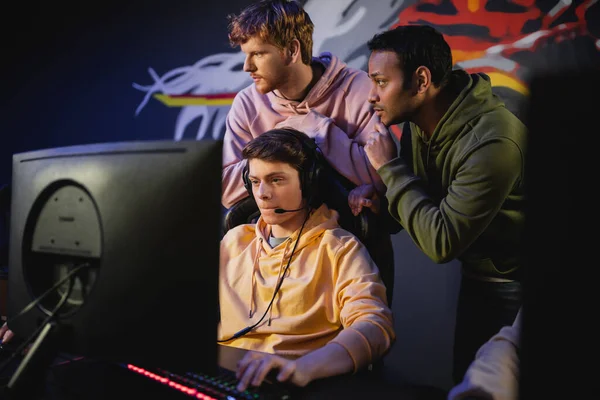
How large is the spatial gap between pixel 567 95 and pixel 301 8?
1.42 m

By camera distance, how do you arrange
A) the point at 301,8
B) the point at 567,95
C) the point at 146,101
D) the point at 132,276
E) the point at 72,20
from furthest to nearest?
the point at 72,20, the point at 146,101, the point at 301,8, the point at 132,276, the point at 567,95

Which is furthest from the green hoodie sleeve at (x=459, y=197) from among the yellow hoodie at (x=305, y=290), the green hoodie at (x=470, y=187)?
the yellow hoodie at (x=305, y=290)

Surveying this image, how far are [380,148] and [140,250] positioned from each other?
3.34 feet

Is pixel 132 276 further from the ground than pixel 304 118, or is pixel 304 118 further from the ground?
pixel 304 118

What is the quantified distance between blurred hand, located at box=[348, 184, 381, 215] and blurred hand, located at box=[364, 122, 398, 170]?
0.08 m

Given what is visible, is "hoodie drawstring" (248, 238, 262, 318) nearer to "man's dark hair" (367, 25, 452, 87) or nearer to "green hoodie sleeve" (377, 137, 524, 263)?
"green hoodie sleeve" (377, 137, 524, 263)

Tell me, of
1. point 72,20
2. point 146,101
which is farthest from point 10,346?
point 72,20

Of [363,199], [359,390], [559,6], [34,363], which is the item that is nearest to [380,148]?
[363,199]

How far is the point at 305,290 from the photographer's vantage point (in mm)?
1536

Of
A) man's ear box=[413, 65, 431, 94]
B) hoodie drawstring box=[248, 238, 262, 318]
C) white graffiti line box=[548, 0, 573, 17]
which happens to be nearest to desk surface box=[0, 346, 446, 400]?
hoodie drawstring box=[248, 238, 262, 318]

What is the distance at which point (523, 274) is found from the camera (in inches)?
27.3

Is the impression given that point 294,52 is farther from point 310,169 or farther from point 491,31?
point 491,31

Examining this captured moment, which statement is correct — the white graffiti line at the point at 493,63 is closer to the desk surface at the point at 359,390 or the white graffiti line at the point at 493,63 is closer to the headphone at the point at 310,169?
the headphone at the point at 310,169

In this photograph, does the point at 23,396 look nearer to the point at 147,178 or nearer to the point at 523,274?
the point at 147,178
